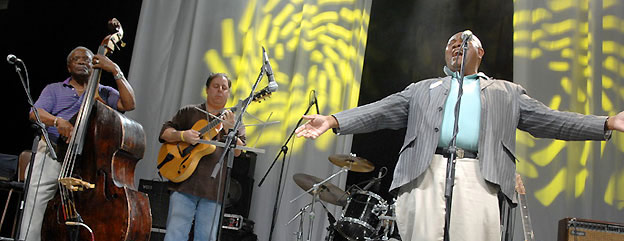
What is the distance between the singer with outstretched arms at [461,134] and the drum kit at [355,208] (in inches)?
80.1

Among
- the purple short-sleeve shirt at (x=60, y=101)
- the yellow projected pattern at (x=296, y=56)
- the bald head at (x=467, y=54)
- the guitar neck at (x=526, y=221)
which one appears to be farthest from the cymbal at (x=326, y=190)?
the bald head at (x=467, y=54)

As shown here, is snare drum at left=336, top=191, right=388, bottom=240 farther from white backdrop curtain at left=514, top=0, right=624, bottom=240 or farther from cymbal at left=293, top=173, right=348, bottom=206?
white backdrop curtain at left=514, top=0, right=624, bottom=240

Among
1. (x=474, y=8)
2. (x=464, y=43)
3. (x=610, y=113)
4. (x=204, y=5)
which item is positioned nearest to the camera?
(x=464, y=43)

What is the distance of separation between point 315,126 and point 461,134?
0.68 metres

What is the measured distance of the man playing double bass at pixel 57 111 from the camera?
3.78m

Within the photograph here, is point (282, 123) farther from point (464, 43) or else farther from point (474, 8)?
point (464, 43)

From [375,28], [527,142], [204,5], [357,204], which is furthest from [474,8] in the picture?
[204,5]

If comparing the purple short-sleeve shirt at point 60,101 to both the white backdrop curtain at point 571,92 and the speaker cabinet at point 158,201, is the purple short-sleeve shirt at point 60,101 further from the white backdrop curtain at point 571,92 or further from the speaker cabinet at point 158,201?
the white backdrop curtain at point 571,92

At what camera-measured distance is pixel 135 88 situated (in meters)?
6.17

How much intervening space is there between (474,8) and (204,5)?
2.78 metres

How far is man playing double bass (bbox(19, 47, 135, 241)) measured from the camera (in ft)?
12.4

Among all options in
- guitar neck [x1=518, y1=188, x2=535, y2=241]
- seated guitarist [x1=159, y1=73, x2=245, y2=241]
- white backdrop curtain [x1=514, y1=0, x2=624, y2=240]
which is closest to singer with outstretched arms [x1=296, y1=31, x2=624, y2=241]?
seated guitarist [x1=159, y1=73, x2=245, y2=241]

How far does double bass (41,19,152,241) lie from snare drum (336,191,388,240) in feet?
5.74

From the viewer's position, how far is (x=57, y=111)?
4098 millimetres
